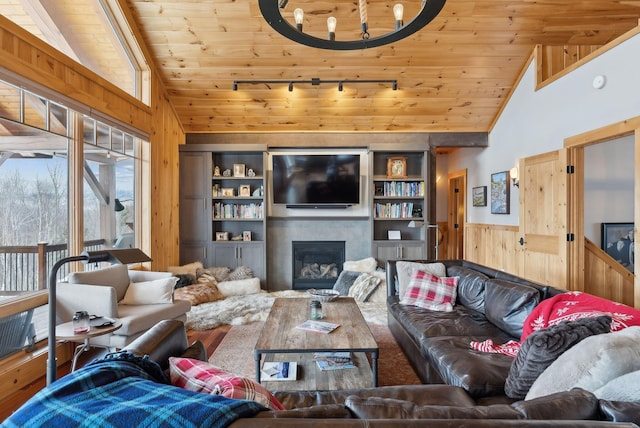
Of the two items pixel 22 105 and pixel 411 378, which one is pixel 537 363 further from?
pixel 22 105

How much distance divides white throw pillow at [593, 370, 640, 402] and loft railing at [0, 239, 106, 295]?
3.67m

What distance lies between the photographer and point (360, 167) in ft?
18.9

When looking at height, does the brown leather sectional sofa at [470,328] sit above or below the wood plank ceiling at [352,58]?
below

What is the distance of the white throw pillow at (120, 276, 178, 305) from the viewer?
3.29m

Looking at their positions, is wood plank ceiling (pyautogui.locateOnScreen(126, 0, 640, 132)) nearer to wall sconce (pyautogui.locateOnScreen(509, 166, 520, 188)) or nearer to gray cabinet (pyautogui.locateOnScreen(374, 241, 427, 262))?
wall sconce (pyautogui.locateOnScreen(509, 166, 520, 188))

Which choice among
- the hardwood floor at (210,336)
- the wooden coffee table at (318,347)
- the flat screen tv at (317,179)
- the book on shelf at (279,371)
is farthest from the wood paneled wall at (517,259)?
the hardwood floor at (210,336)

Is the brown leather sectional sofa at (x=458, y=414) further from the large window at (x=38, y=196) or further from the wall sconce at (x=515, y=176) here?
the wall sconce at (x=515, y=176)

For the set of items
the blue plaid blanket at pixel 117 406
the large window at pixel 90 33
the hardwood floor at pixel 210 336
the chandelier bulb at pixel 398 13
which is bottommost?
the hardwood floor at pixel 210 336

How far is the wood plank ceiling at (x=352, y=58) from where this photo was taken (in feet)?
13.1

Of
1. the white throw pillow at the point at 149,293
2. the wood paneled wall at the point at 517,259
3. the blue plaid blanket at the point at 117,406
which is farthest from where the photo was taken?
the wood paneled wall at the point at 517,259

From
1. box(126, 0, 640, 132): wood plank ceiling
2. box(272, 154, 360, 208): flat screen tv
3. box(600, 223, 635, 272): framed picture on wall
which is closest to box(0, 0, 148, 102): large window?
box(126, 0, 640, 132): wood plank ceiling

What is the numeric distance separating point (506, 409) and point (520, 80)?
5.22m

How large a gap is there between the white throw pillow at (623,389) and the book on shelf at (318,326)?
1648mm

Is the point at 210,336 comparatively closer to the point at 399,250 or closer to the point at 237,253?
the point at 237,253
